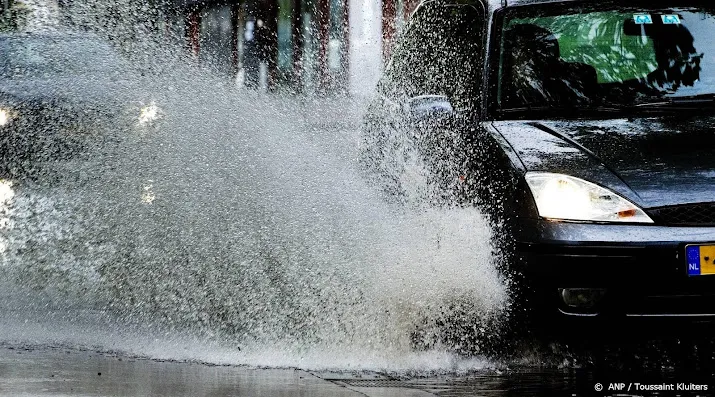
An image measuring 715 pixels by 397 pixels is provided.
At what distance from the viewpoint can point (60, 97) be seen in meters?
11.0

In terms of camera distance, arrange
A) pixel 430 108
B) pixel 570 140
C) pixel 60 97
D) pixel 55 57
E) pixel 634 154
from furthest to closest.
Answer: pixel 55 57 < pixel 60 97 < pixel 430 108 < pixel 570 140 < pixel 634 154

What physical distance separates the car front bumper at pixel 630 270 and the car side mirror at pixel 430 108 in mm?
1157

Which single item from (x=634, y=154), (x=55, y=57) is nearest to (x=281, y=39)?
(x=55, y=57)

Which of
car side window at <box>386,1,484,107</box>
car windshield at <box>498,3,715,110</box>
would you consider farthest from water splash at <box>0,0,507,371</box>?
car windshield at <box>498,3,715,110</box>

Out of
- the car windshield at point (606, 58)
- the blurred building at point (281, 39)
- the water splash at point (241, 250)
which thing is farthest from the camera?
the blurred building at point (281, 39)

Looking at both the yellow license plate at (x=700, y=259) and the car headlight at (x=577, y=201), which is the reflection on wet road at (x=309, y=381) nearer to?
the yellow license plate at (x=700, y=259)

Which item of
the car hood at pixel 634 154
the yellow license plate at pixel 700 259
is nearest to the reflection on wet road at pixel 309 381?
the yellow license plate at pixel 700 259

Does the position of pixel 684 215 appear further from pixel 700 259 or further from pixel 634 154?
pixel 634 154

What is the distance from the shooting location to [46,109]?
35.8 feet

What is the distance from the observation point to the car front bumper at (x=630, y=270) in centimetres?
548

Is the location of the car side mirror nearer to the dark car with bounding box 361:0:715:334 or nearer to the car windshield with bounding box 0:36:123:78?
the dark car with bounding box 361:0:715:334

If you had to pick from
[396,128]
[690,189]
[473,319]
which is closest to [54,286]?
[396,128]

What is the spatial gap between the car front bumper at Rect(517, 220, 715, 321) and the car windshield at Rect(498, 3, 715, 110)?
1.10 metres

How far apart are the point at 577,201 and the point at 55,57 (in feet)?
25.2
